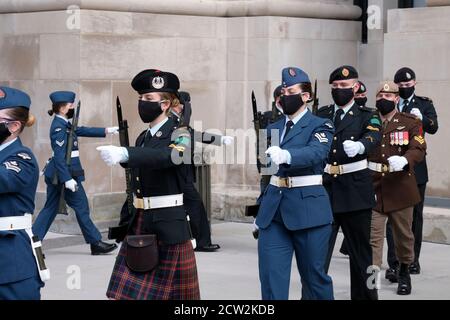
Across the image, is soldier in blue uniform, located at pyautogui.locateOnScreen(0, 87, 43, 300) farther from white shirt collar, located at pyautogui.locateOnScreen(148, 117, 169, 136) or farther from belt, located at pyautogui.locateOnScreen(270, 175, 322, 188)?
belt, located at pyautogui.locateOnScreen(270, 175, 322, 188)

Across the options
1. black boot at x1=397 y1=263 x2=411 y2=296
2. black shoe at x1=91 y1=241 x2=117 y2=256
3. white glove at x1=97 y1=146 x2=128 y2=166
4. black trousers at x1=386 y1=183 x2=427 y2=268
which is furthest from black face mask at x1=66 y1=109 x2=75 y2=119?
white glove at x1=97 y1=146 x2=128 y2=166

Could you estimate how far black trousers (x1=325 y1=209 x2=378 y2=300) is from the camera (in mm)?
8172

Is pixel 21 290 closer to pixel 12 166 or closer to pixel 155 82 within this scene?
pixel 12 166

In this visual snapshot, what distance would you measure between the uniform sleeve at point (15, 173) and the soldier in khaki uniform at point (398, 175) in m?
3.88

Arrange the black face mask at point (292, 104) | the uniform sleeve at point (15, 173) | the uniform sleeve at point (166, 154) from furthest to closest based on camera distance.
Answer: the black face mask at point (292, 104)
the uniform sleeve at point (166, 154)
the uniform sleeve at point (15, 173)

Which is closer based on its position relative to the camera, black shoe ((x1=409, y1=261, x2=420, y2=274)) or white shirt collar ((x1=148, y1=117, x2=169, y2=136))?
white shirt collar ((x1=148, y1=117, x2=169, y2=136))

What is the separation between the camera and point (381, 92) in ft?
30.3

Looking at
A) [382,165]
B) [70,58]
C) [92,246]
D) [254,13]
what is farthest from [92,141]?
→ [382,165]

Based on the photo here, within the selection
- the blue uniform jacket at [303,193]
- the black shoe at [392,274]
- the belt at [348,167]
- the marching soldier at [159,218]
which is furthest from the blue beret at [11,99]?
the black shoe at [392,274]

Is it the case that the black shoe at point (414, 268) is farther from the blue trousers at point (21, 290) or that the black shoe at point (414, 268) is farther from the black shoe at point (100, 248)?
the blue trousers at point (21, 290)

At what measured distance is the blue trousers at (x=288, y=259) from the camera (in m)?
7.10

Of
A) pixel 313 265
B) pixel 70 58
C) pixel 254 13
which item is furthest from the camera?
pixel 254 13
